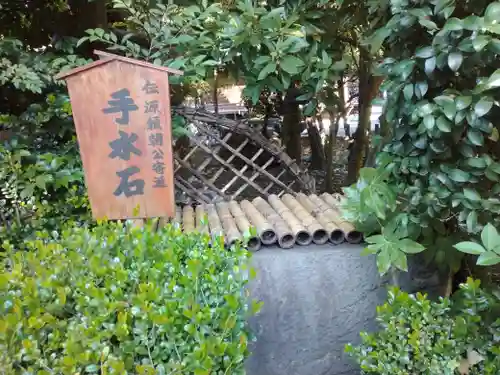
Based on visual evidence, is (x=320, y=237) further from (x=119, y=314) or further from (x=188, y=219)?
(x=119, y=314)

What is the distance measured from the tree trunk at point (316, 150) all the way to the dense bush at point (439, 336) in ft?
14.5

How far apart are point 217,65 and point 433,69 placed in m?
1.59

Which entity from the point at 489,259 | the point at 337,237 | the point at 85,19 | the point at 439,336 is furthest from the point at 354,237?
the point at 85,19

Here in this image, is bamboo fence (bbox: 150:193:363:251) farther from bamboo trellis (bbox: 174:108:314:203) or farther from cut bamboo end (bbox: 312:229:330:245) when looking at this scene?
bamboo trellis (bbox: 174:108:314:203)

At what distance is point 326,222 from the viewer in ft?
9.44

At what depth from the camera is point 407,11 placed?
2.03 m

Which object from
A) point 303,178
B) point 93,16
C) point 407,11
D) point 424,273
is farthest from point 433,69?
point 93,16

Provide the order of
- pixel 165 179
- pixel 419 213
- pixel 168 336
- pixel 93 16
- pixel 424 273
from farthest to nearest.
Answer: pixel 93 16, pixel 424 273, pixel 165 179, pixel 419 213, pixel 168 336

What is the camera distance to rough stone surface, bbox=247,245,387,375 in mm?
2662

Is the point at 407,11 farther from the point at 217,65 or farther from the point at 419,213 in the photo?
the point at 217,65

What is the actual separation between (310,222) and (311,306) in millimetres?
547

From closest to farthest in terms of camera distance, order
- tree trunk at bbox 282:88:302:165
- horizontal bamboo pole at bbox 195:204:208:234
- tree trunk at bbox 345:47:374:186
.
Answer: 1. horizontal bamboo pole at bbox 195:204:208:234
2. tree trunk at bbox 345:47:374:186
3. tree trunk at bbox 282:88:302:165

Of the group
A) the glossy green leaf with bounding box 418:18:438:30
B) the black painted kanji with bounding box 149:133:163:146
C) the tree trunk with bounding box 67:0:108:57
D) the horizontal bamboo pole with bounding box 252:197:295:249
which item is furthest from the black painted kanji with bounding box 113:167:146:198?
the tree trunk with bounding box 67:0:108:57

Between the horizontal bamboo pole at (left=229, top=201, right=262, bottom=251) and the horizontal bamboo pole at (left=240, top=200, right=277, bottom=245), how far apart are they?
0.03 m
